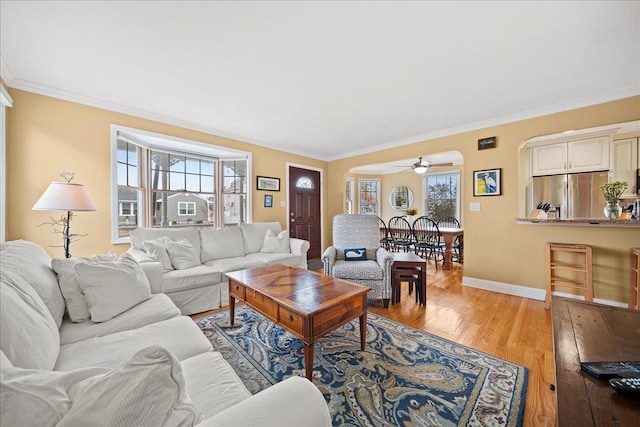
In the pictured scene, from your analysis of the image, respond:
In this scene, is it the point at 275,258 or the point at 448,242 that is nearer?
the point at 275,258

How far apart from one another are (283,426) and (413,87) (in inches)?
110

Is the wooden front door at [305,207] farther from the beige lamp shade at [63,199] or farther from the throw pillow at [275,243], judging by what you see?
the beige lamp shade at [63,199]

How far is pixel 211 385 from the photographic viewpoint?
975 mm

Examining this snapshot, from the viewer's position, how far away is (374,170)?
702 centimetres

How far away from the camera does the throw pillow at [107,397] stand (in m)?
0.48

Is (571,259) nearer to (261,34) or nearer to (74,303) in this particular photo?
(261,34)

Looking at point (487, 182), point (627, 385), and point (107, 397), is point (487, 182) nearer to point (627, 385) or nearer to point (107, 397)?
point (627, 385)

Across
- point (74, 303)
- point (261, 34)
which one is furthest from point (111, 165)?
point (261, 34)

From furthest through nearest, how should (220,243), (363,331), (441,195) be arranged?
1. (441,195)
2. (220,243)
3. (363,331)

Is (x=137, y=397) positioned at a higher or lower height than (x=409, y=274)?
higher

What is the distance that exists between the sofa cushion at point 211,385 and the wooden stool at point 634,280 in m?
3.48

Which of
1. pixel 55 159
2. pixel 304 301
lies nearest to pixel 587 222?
pixel 304 301

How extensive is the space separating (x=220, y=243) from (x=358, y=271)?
6.18ft

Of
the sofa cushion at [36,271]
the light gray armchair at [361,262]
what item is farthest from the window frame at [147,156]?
the light gray armchair at [361,262]
